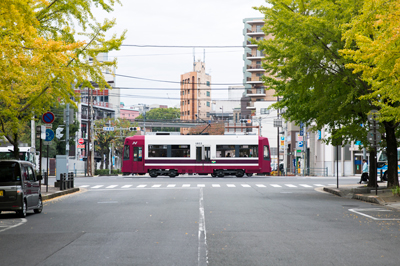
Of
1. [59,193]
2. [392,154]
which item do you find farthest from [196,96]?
[392,154]

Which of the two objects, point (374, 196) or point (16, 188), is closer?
point (16, 188)

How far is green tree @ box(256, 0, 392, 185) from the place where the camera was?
853 inches

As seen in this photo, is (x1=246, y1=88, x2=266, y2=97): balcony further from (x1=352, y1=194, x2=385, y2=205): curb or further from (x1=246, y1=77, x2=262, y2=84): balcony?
(x1=352, y1=194, x2=385, y2=205): curb

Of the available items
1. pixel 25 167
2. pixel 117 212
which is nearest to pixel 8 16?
pixel 25 167

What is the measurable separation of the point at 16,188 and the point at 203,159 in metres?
33.7

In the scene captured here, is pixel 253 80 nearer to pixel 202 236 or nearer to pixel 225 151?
pixel 225 151

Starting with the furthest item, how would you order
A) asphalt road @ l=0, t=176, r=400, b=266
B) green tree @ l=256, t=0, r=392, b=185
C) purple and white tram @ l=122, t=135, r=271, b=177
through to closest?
purple and white tram @ l=122, t=135, r=271, b=177 → green tree @ l=256, t=0, r=392, b=185 → asphalt road @ l=0, t=176, r=400, b=266

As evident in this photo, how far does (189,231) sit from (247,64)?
105 meters

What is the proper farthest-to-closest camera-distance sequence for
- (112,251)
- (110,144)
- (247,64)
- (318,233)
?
(247,64) → (110,144) → (318,233) → (112,251)

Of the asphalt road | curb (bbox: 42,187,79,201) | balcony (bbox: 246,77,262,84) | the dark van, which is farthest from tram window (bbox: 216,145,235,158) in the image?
balcony (bbox: 246,77,262,84)

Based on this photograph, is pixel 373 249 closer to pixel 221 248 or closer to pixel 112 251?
pixel 221 248

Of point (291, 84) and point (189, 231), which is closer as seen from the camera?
point (189, 231)

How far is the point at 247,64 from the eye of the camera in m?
115

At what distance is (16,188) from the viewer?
1545 cm
